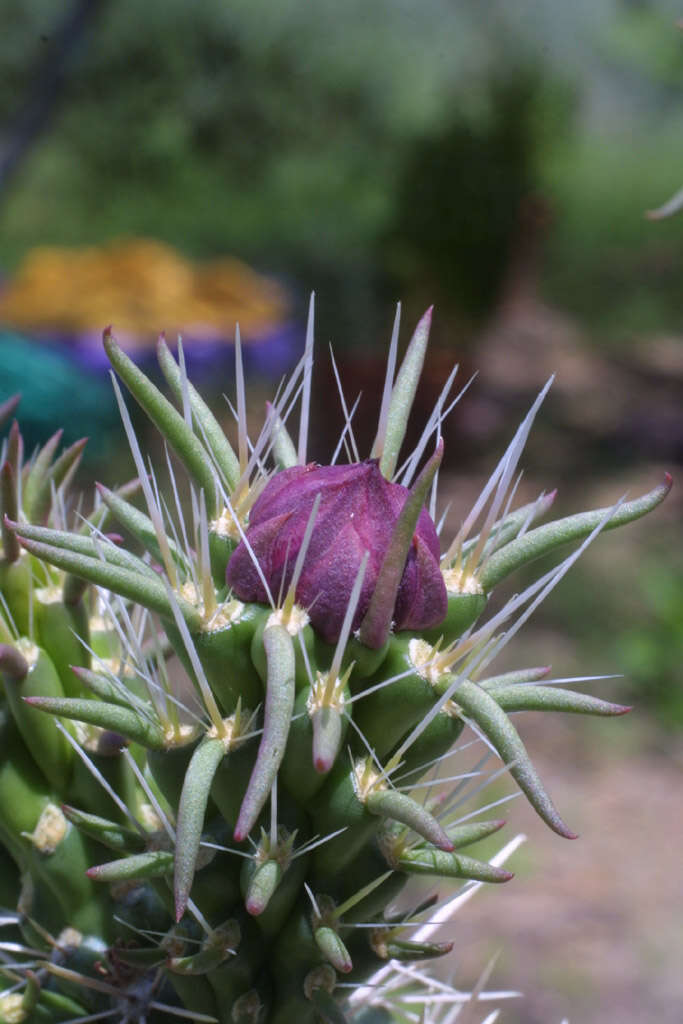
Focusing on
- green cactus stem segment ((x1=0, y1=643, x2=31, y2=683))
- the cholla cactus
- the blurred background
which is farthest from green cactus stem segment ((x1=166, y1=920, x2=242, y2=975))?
the blurred background

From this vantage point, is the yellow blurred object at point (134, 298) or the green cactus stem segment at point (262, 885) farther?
the yellow blurred object at point (134, 298)

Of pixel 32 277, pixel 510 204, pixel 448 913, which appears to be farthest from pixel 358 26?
pixel 448 913

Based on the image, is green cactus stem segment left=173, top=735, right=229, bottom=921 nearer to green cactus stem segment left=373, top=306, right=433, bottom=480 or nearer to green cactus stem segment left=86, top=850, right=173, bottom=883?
green cactus stem segment left=86, top=850, right=173, bottom=883

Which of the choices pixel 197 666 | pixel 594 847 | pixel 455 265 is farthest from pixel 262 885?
pixel 455 265

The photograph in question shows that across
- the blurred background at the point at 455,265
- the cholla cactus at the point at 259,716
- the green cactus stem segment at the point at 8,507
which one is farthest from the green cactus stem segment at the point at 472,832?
the blurred background at the point at 455,265

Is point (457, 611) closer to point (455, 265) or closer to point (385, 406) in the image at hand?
point (385, 406)

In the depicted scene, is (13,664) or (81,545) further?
(13,664)

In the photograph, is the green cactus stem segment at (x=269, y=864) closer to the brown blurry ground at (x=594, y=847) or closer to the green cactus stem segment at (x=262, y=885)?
the green cactus stem segment at (x=262, y=885)
